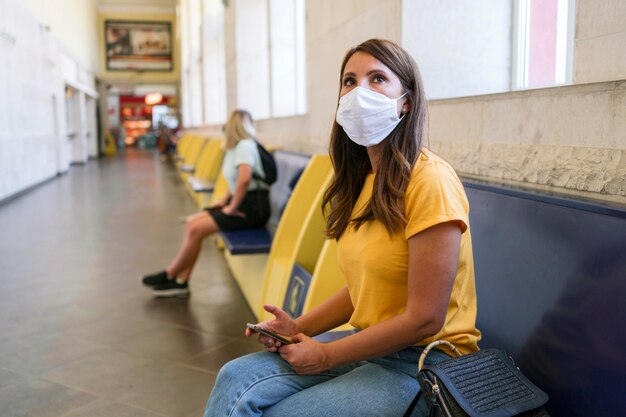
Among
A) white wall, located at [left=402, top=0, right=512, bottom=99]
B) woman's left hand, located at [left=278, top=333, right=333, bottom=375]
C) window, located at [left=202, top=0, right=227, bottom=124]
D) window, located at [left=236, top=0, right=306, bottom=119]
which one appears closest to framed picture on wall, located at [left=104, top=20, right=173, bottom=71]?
window, located at [left=202, top=0, right=227, bottom=124]

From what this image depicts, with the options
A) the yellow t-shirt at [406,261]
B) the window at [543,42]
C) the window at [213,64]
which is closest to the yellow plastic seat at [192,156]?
the window at [213,64]

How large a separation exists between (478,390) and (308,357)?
49cm

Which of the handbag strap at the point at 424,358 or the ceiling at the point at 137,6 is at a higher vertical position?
the ceiling at the point at 137,6

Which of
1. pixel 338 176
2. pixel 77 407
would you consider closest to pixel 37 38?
pixel 77 407

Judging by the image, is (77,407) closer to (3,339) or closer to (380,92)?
(3,339)

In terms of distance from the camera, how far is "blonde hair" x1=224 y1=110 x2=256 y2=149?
16.4ft

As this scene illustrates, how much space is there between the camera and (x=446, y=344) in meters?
1.61

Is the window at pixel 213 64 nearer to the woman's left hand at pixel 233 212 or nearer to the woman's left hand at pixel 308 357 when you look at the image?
the woman's left hand at pixel 233 212

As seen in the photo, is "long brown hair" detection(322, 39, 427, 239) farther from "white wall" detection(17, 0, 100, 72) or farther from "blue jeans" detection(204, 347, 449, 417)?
"white wall" detection(17, 0, 100, 72)

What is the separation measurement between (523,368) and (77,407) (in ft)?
6.96

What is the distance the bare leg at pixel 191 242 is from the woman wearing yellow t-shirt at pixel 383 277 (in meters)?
3.03

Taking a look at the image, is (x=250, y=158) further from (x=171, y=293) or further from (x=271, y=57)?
(x=271, y=57)

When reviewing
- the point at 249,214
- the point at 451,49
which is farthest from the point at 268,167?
the point at 451,49

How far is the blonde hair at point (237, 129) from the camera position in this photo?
16.4 feet
